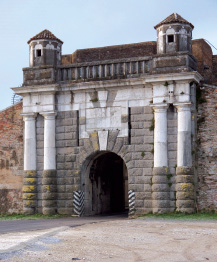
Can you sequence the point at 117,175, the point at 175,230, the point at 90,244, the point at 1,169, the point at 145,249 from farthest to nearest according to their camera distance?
the point at 117,175 → the point at 1,169 → the point at 175,230 → the point at 90,244 → the point at 145,249

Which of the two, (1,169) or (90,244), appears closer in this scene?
(90,244)

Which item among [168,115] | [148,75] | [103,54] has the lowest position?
[168,115]

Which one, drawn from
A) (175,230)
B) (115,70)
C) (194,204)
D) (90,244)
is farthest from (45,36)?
(90,244)

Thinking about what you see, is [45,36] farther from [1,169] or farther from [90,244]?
[90,244]

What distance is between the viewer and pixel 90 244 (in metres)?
11.7

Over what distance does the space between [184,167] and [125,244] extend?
7.61 metres

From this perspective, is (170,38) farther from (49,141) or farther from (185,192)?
(49,141)

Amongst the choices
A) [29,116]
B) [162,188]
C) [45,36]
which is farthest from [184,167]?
[45,36]

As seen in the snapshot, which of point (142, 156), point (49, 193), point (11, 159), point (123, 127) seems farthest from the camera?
point (11, 159)

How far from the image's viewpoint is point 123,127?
792 inches

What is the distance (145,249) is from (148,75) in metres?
9.49

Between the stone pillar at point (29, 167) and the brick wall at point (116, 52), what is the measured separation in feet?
17.1

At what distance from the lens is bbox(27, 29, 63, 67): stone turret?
21.6 meters

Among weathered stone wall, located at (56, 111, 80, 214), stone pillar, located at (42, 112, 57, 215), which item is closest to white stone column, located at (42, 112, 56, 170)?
stone pillar, located at (42, 112, 57, 215)
